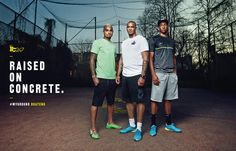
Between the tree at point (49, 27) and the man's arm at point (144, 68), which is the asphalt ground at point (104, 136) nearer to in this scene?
the man's arm at point (144, 68)

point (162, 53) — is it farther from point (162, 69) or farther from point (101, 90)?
point (101, 90)

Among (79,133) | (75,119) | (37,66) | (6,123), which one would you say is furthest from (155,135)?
(37,66)

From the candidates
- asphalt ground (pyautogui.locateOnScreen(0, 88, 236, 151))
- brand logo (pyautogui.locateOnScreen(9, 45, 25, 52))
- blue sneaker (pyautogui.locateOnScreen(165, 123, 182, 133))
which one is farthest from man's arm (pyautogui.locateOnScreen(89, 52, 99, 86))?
brand logo (pyautogui.locateOnScreen(9, 45, 25, 52))

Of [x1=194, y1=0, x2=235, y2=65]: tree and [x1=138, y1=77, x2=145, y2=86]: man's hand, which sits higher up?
[x1=194, y1=0, x2=235, y2=65]: tree

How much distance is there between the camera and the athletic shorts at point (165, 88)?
2.94 meters

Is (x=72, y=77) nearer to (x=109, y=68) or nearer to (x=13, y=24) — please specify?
(x=13, y=24)

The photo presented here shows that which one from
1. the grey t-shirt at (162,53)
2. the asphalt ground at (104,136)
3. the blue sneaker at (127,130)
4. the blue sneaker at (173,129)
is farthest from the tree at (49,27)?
the blue sneaker at (173,129)

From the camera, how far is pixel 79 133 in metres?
2.90

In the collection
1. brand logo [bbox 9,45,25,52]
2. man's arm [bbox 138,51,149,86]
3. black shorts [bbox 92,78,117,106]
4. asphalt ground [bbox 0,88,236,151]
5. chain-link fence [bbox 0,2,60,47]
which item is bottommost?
asphalt ground [bbox 0,88,236,151]

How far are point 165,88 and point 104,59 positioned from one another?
3.45 ft

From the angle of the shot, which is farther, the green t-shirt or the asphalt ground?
the green t-shirt

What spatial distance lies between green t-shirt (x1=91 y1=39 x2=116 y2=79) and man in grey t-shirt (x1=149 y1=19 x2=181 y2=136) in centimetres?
62

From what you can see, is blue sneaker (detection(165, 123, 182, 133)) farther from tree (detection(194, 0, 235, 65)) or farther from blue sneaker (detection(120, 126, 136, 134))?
tree (detection(194, 0, 235, 65))

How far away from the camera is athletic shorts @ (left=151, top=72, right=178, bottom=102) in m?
2.94
